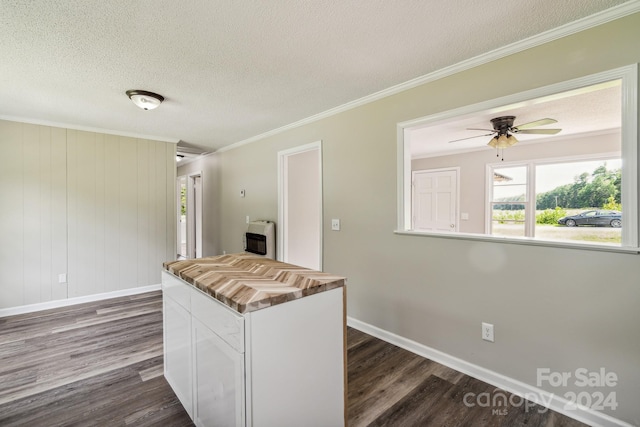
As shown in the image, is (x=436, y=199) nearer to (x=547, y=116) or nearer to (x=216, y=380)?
(x=547, y=116)

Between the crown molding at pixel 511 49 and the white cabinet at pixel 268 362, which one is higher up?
the crown molding at pixel 511 49

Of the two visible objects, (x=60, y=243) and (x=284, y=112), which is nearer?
(x=284, y=112)

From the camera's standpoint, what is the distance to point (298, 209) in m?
4.29

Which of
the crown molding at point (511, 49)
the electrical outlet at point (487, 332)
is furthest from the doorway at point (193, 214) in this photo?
the electrical outlet at point (487, 332)

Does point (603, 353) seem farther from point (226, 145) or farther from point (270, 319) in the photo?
point (226, 145)

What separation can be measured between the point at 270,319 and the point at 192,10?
1.67m

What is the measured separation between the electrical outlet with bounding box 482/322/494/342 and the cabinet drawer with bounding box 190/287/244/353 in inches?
71.2

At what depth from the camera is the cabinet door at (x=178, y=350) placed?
1.68 metres

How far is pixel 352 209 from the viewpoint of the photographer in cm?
303

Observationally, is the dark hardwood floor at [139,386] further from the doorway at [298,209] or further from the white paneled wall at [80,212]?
the doorway at [298,209]

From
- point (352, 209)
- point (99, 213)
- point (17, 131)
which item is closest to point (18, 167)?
point (17, 131)

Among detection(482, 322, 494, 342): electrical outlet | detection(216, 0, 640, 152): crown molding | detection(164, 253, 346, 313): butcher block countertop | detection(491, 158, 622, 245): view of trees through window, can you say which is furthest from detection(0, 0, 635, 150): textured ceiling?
detection(491, 158, 622, 245): view of trees through window

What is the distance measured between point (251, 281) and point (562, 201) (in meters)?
4.90

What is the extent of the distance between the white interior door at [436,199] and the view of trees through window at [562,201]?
0.68m
